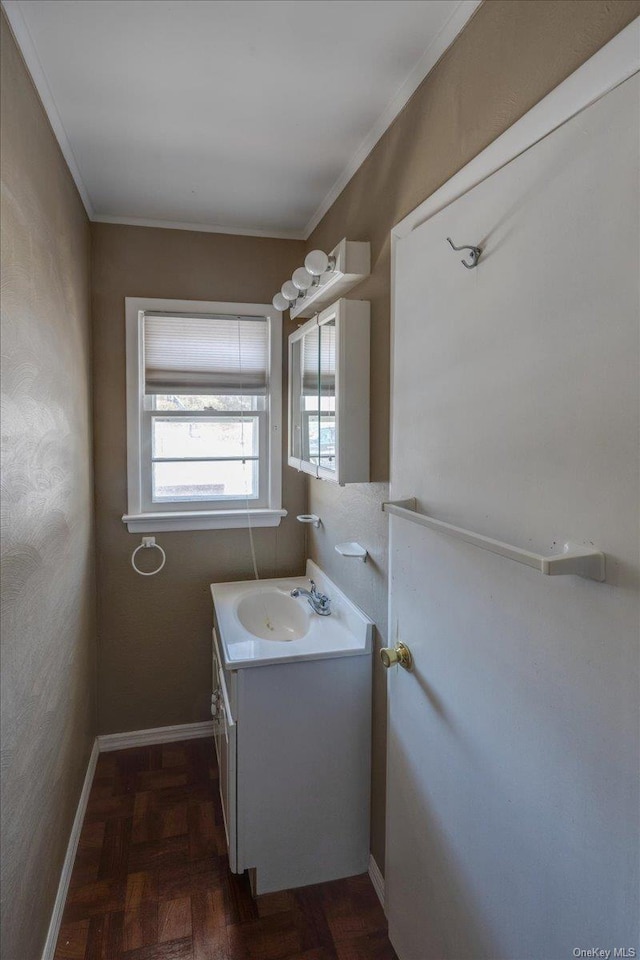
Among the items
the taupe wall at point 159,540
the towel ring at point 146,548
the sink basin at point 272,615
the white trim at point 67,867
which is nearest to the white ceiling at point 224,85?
the taupe wall at point 159,540

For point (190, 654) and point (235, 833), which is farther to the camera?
point (190, 654)

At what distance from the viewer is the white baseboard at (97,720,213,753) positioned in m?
2.57

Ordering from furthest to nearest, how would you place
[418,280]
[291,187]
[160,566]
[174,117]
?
1. [160,566]
2. [291,187]
3. [174,117]
4. [418,280]

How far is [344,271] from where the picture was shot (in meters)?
1.79

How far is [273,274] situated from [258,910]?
8.38 feet

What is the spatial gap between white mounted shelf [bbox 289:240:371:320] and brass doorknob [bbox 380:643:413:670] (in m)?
1.19

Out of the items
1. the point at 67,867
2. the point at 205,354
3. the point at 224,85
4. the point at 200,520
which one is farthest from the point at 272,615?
the point at 224,85

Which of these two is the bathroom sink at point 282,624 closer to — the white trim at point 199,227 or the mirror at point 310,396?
the mirror at point 310,396

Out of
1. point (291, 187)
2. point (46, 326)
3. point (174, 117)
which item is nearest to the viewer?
point (46, 326)

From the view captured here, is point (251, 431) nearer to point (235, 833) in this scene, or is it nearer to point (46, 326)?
point (46, 326)

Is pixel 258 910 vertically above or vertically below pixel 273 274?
below

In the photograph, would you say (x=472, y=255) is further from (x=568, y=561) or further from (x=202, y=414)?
(x=202, y=414)

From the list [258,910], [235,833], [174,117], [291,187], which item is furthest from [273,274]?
[258,910]

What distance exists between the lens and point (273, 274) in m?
2.64
